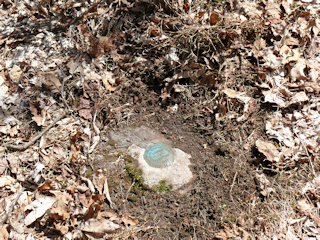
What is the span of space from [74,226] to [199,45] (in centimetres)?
244

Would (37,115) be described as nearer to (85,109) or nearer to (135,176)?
(85,109)

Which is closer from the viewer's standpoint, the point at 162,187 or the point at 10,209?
→ the point at 10,209

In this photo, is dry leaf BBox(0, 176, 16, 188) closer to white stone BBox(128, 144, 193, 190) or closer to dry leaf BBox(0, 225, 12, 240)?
dry leaf BBox(0, 225, 12, 240)

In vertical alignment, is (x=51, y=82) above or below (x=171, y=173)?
above

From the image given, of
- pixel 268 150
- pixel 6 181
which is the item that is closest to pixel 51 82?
pixel 6 181

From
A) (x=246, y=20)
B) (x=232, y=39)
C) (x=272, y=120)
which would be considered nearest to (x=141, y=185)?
(x=272, y=120)

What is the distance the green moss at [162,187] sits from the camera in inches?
127

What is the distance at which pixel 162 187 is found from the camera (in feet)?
10.6

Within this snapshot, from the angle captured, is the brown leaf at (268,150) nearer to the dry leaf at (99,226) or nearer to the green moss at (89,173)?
the dry leaf at (99,226)

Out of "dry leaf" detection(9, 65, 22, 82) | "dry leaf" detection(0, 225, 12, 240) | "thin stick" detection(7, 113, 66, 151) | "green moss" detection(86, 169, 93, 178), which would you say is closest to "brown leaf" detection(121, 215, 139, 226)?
"green moss" detection(86, 169, 93, 178)

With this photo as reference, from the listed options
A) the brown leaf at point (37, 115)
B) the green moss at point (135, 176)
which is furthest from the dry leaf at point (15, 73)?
the green moss at point (135, 176)

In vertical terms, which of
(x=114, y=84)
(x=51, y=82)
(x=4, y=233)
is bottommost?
(x=4, y=233)

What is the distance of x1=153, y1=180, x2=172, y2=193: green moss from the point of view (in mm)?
3230

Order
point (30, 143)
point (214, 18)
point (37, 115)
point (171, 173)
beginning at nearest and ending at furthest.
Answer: point (171, 173) < point (30, 143) < point (37, 115) < point (214, 18)
